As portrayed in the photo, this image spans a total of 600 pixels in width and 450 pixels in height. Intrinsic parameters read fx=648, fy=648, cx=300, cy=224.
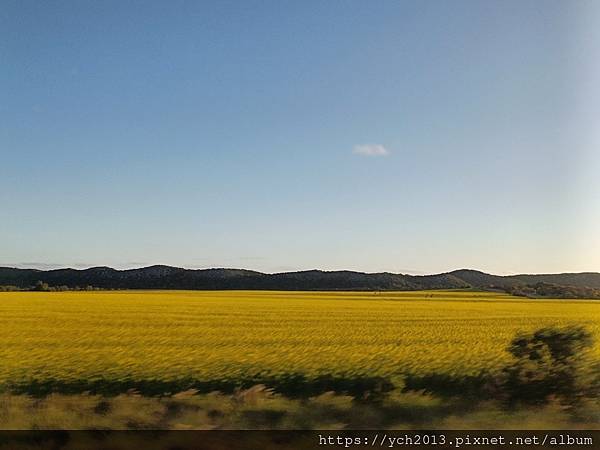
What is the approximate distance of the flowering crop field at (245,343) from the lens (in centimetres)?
1385

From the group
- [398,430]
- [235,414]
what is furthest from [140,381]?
[398,430]

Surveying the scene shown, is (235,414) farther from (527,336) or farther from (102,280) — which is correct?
(102,280)

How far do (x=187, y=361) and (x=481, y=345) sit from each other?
8.54 metres

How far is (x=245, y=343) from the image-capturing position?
18.2m

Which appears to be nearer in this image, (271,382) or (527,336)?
(271,382)

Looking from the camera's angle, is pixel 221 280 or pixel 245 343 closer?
pixel 245 343

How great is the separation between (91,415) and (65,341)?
9347mm

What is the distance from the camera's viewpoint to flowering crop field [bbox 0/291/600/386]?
545 inches

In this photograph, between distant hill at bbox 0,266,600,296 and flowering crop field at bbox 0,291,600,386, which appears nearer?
flowering crop field at bbox 0,291,600,386

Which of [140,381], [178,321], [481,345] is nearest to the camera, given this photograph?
[140,381]

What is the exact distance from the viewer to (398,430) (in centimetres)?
948

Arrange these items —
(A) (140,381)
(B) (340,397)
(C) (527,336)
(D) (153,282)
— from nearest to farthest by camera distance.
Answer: (B) (340,397) → (A) (140,381) → (C) (527,336) → (D) (153,282)

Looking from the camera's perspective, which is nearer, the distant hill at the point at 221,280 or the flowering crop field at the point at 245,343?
the flowering crop field at the point at 245,343

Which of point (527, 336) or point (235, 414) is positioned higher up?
point (527, 336)
